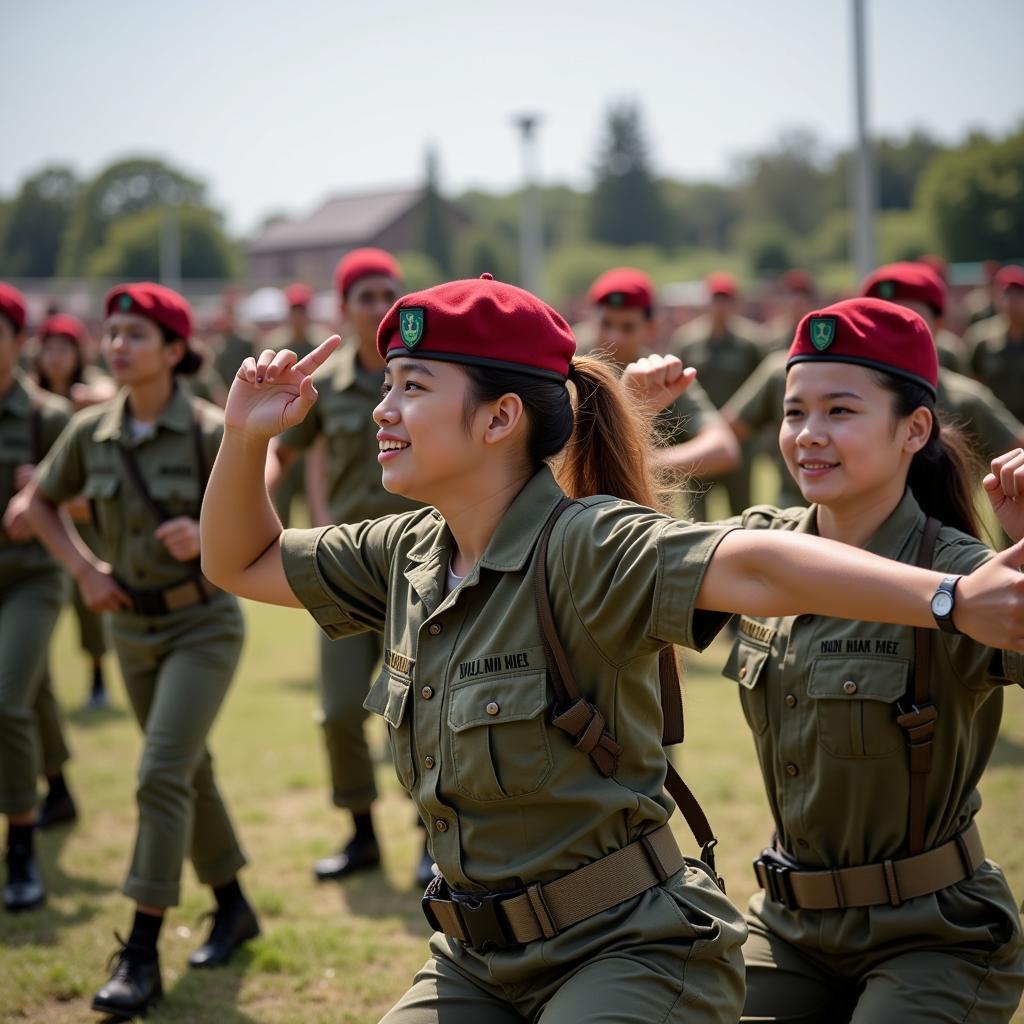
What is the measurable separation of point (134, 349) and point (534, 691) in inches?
129

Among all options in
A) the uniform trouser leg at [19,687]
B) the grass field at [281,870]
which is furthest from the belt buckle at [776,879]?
the uniform trouser leg at [19,687]

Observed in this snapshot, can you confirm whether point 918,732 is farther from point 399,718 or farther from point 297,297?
point 297,297

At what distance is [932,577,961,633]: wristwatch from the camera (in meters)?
2.14

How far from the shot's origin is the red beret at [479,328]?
9.02 feet

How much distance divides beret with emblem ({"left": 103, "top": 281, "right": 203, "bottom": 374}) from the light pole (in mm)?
9228

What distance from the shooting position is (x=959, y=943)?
10.2ft

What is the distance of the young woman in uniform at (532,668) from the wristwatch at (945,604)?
0.35 metres

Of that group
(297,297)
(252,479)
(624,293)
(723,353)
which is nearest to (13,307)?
(624,293)

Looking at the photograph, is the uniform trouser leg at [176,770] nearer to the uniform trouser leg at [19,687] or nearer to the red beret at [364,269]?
the uniform trouser leg at [19,687]

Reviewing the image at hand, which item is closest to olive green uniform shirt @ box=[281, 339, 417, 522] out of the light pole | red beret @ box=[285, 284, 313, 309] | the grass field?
the grass field

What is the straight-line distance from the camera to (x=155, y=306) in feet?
17.6

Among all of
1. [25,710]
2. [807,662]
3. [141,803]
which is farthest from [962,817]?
[25,710]

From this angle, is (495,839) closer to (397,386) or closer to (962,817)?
(397,386)

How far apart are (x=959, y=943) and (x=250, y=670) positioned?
845 cm
